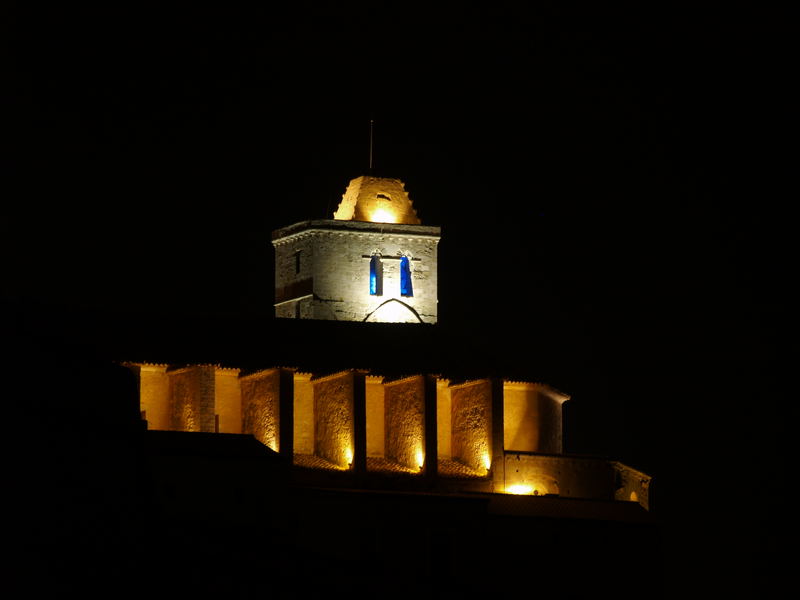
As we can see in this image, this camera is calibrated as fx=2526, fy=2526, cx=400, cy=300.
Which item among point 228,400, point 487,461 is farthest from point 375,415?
point 228,400

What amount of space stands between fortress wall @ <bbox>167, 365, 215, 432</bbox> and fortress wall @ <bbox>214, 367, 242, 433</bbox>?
1.13m

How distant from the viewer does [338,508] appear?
68812 mm

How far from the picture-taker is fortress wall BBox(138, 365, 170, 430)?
2857 inches

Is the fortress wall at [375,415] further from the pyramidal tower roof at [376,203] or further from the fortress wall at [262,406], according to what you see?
the pyramidal tower roof at [376,203]

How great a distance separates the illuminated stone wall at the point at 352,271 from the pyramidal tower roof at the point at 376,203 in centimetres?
94

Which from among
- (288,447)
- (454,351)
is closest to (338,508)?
(288,447)

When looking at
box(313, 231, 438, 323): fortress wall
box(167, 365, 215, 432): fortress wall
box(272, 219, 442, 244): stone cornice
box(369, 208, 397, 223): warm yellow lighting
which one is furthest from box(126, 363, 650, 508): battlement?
box(369, 208, 397, 223): warm yellow lighting

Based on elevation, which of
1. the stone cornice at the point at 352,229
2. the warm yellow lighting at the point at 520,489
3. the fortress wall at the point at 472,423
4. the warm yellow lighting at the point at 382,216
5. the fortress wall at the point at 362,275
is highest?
the warm yellow lighting at the point at 382,216

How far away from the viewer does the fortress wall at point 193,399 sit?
236 feet

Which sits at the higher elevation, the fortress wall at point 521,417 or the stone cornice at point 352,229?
the stone cornice at point 352,229

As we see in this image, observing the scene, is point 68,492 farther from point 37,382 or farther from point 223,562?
point 223,562

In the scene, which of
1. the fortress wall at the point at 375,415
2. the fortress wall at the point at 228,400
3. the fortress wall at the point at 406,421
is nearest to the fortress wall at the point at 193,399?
the fortress wall at the point at 228,400

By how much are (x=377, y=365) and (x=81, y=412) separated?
23.0 m

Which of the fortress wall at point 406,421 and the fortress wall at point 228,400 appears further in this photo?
the fortress wall at point 406,421
